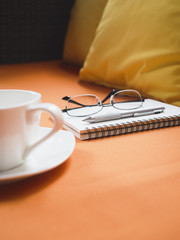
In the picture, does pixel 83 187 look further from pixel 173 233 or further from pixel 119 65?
pixel 119 65

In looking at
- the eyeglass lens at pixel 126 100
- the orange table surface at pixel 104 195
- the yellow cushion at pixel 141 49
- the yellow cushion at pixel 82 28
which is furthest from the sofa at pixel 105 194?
the yellow cushion at pixel 82 28

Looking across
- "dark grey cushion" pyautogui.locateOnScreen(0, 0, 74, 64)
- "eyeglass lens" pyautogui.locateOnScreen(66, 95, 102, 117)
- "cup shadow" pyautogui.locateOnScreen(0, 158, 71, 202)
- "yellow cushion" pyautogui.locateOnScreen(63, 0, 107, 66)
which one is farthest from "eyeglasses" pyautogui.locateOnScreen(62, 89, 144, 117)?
"dark grey cushion" pyautogui.locateOnScreen(0, 0, 74, 64)

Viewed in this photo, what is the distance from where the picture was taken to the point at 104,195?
0.43 metres

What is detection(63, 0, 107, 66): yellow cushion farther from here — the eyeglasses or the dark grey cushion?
the eyeglasses

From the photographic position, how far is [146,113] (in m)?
0.72

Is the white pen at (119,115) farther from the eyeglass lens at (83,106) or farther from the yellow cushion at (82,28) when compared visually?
the yellow cushion at (82,28)

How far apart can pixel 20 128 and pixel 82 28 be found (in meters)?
1.10

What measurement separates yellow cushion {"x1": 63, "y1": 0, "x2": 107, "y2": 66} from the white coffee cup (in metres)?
1.00

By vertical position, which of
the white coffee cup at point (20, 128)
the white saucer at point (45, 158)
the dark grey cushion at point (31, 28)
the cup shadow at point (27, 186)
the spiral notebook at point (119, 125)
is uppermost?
the white coffee cup at point (20, 128)

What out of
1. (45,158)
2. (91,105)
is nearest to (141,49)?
(91,105)

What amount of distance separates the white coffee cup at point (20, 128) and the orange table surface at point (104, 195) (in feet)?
0.13

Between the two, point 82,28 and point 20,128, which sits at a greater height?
point 20,128

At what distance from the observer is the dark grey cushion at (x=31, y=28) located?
1.61 m

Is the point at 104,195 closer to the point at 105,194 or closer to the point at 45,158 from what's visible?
the point at 105,194
